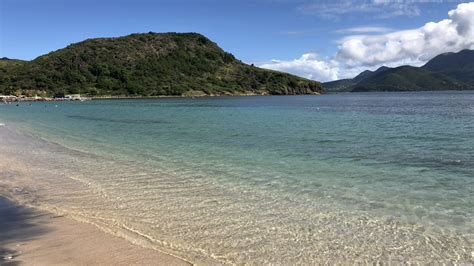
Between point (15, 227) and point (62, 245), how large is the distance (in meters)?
2.17

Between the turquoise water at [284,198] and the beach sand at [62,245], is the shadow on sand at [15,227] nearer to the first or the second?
the beach sand at [62,245]

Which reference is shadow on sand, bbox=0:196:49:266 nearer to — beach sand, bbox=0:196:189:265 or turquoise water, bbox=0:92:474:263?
beach sand, bbox=0:196:189:265

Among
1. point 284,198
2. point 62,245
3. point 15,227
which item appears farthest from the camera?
point 284,198

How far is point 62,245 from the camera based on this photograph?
9812 mm

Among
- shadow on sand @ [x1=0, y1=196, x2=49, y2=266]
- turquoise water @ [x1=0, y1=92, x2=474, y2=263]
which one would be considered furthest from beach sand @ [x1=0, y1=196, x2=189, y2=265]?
turquoise water @ [x1=0, y1=92, x2=474, y2=263]

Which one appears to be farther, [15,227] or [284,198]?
[284,198]

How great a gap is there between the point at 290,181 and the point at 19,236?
10341mm

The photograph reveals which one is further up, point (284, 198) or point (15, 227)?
point (15, 227)

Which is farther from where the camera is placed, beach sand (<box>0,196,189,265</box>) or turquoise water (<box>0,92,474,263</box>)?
turquoise water (<box>0,92,474,263</box>)

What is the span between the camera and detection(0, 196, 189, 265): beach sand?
350 inches

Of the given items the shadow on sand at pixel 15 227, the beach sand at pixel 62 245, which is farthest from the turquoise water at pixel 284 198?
the shadow on sand at pixel 15 227

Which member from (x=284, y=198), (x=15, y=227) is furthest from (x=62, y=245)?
(x=284, y=198)

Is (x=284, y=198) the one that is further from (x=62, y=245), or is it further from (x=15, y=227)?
(x=15, y=227)

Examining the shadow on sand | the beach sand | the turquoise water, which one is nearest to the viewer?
the beach sand
